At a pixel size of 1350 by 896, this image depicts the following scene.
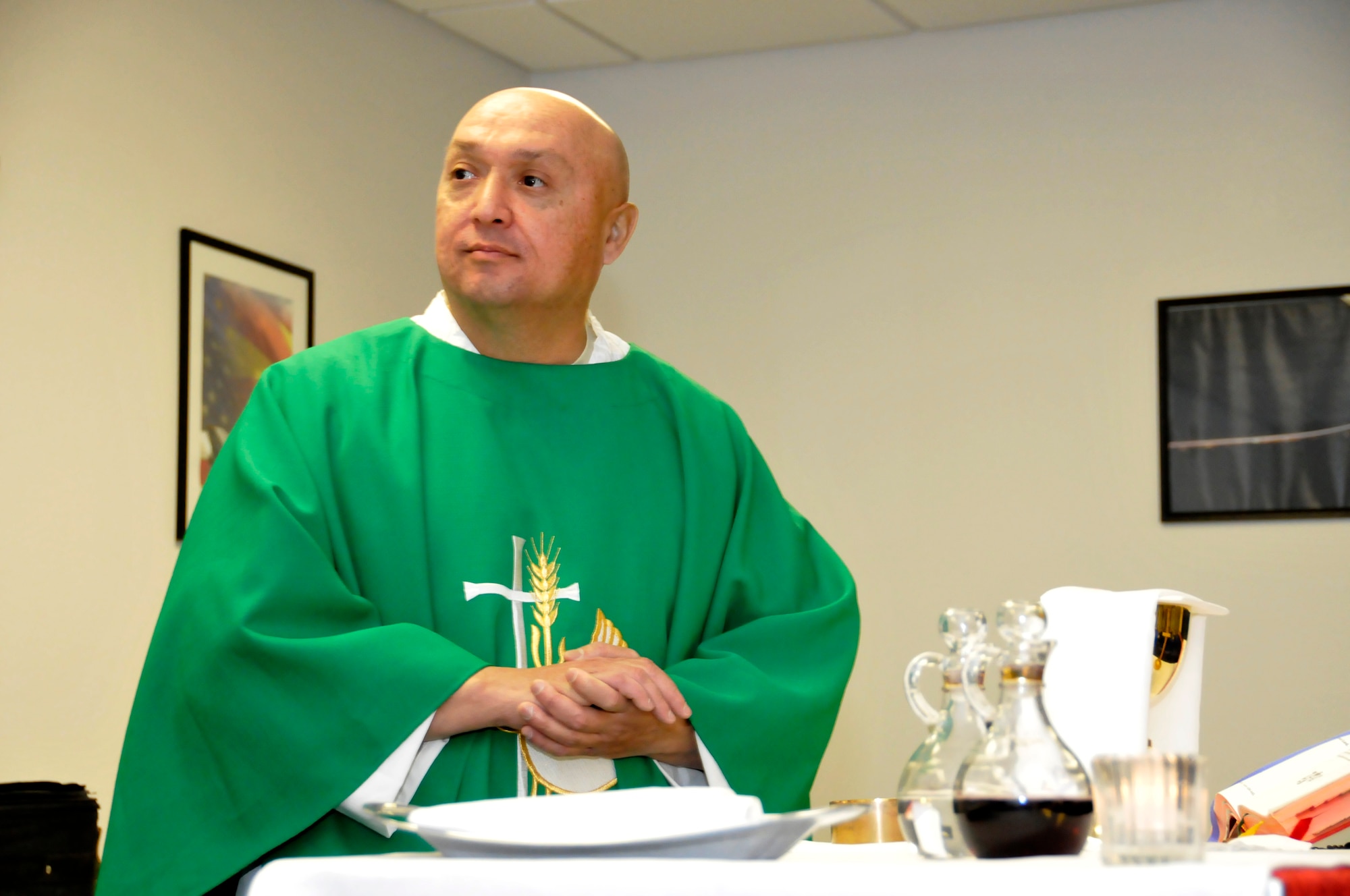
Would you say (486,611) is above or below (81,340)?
below

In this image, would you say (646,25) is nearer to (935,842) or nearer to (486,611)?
(486,611)

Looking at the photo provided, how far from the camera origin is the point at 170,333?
3715 millimetres

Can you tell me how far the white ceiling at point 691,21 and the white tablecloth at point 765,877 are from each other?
160 inches

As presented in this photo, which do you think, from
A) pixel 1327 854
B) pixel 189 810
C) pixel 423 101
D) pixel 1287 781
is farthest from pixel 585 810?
pixel 423 101

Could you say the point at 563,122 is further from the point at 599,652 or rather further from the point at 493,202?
the point at 599,652

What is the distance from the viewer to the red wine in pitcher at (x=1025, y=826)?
3.14 ft

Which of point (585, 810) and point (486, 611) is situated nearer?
point (585, 810)

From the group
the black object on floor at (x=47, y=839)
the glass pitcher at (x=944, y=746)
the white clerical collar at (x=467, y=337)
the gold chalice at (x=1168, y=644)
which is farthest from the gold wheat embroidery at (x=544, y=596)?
the black object on floor at (x=47, y=839)

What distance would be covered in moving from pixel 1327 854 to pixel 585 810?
489 millimetres

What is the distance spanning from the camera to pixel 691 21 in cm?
490

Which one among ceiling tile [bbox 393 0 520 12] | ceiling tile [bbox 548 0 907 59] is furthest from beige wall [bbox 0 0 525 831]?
ceiling tile [bbox 548 0 907 59]

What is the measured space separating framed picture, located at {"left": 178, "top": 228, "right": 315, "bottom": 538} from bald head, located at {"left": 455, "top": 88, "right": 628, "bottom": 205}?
1.66 meters

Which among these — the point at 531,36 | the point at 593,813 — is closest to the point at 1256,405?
the point at 531,36

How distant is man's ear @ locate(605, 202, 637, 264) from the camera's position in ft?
7.39
